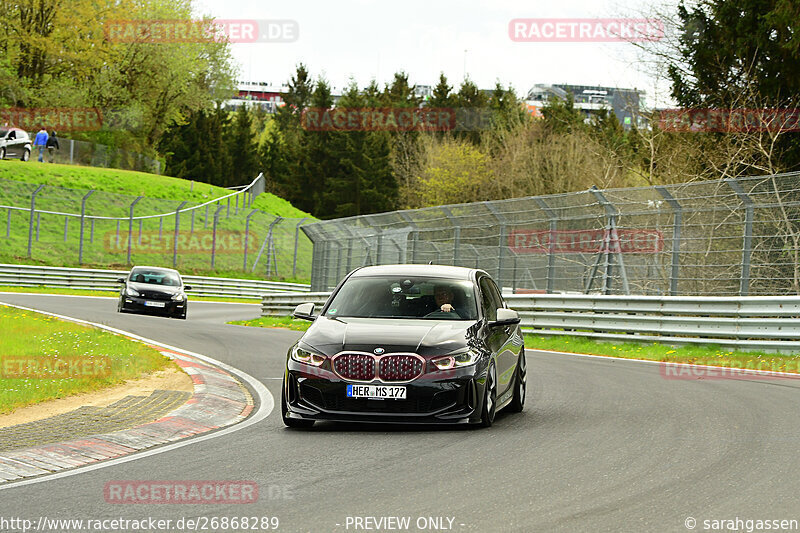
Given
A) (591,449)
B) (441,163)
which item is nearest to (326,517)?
(591,449)

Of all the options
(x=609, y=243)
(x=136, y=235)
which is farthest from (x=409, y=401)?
(x=136, y=235)

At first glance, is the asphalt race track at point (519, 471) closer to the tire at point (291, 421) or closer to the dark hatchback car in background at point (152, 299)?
the tire at point (291, 421)

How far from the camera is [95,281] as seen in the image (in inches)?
1727

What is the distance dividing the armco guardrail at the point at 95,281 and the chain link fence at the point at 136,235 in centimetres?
185

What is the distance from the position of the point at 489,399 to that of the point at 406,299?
1398 millimetres

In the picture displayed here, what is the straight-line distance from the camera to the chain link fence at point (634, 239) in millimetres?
18422

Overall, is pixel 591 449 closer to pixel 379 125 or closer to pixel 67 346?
pixel 67 346

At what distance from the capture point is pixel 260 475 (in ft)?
23.5

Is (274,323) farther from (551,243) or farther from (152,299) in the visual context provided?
(551,243)

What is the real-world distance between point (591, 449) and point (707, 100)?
22496 millimetres

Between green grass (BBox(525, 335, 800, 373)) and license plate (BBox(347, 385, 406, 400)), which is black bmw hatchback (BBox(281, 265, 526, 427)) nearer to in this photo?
license plate (BBox(347, 385, 406, 400))

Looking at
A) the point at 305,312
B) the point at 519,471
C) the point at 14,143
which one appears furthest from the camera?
the point at 14,143

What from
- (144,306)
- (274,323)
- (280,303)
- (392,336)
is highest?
(392,336)

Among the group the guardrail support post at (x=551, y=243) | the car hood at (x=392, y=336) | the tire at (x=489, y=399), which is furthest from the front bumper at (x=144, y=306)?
the tire at (x=489, y=399)
